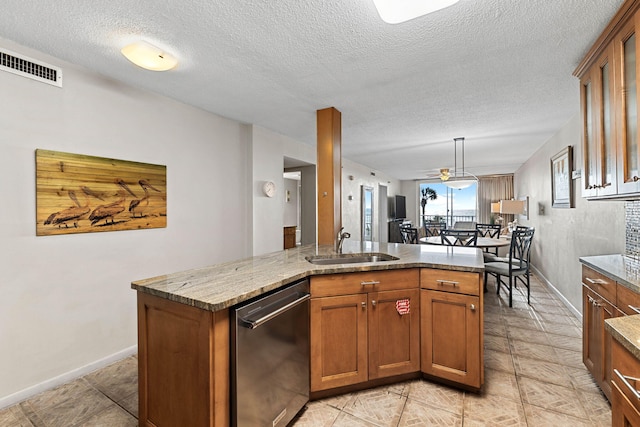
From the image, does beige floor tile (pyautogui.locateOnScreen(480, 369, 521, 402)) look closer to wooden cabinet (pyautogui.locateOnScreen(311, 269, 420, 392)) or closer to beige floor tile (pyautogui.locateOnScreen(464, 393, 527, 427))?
beige floor tile (pyautogui.locateOnScreen(464, 393, 527, 427))

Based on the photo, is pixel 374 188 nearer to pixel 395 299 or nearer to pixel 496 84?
pixel 496 84

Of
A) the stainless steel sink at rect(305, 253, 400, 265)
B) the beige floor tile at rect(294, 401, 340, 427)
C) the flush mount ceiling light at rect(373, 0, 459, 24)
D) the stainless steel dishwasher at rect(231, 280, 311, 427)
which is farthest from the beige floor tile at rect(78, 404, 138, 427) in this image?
the flush mount ceiling light at rect(373, 0, 459, 24)

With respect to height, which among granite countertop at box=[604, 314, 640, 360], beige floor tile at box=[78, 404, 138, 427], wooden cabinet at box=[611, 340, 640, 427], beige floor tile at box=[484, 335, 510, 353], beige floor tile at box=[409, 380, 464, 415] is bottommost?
beige floor tile at box=[78, 404, 138, 427]

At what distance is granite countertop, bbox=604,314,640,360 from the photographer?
35.7 inches

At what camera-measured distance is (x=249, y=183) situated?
12.7 ft

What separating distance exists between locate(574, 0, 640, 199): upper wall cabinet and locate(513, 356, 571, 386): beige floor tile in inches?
52.3

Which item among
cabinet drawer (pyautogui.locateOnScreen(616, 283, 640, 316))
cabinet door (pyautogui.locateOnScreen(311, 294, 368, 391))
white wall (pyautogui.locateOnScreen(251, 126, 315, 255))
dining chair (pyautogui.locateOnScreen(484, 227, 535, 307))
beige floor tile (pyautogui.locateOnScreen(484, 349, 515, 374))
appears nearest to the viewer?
cabinet drawer (pyautogui.locateOnScreen(616, 283, 640, 316))

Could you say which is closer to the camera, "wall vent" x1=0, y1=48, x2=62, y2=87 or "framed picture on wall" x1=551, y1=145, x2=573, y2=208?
"wall vent" x1=0, y1=48, x2=62, y2=87

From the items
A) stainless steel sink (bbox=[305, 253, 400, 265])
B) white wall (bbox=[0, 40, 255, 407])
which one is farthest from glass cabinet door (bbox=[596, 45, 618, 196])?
white wall (bbox=[0, 40, 255, 407])

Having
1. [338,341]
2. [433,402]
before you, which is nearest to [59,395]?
[338,341]

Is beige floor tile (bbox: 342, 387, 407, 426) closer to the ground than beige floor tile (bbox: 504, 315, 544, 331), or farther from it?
closer to the ground

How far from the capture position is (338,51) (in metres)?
2.08

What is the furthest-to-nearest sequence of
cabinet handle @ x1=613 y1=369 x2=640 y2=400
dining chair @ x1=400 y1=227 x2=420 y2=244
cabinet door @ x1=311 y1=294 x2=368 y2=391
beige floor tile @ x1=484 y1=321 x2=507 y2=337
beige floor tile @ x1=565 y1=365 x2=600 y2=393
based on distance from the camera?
dining chair @ x1=400 y1=227 x2=420 y2=244, beige floor tile @ x1=484 y1=321 x2=507 y2=337, beige floor tile @ x1=565 y1=365 x2=600 y2=393, cabinet door @ x1=311 y1=294 x2=368 y2=391, cabinet handle @ x1=613 y1=369 x2=640 y2=400

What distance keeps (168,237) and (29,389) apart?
4.69ft
